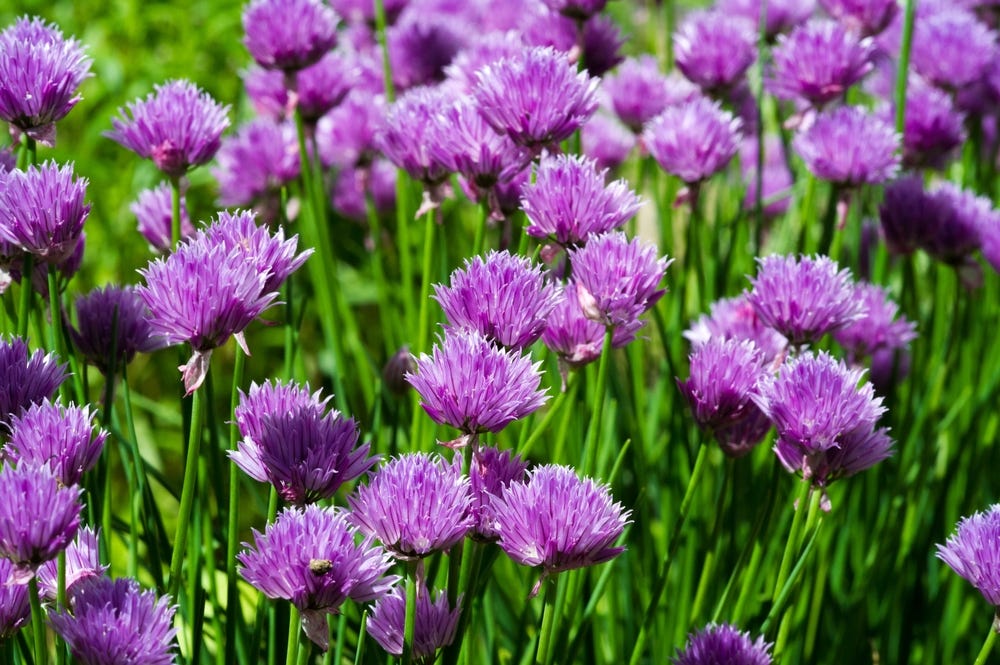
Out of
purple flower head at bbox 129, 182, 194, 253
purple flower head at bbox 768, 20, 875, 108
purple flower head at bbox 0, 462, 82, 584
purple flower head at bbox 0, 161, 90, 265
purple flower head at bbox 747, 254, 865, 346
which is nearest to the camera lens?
purple flower head at bbox 0, 462, 82, 584

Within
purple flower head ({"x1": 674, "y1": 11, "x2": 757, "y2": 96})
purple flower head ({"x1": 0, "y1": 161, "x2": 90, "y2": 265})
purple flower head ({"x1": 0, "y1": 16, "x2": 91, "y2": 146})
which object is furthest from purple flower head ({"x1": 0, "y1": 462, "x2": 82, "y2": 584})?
purple flower head ({"x1": 674, "y1": 11, "x2": 757, "y2": 96})

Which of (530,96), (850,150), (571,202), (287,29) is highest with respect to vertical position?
(287,29)

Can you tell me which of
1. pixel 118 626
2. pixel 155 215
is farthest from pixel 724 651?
pixel 155 215

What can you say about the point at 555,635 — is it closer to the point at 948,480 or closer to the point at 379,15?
the point at 948,480

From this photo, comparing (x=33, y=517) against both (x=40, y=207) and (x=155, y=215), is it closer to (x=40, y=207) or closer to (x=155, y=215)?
(x=40, y=207)

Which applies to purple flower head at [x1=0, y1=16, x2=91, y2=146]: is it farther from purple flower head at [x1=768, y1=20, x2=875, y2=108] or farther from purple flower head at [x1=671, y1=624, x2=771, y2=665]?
purple flower head at [x1=768, y1=20, x2=875, y2=108]
